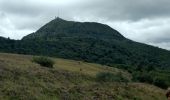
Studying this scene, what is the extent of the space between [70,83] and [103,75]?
18650mm

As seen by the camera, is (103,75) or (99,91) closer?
(99,91)

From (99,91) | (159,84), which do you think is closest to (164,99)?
(99,91)

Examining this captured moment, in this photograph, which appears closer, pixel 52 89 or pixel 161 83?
pixel 52 89

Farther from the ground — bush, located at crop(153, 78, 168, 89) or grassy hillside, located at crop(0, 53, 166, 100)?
grassy hillside, located at crop(0, 53, 166, 100)

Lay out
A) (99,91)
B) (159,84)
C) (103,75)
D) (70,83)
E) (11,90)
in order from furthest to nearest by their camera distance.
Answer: (159,84)
(103,75)
(70,83)
(99,91)
(11,90)

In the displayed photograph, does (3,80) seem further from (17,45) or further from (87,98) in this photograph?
(17,45)

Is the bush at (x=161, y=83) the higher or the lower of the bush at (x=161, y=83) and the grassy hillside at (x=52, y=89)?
the lower

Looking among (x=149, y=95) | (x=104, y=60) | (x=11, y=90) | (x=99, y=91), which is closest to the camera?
(x=11, y=90)

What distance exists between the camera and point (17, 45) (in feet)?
563

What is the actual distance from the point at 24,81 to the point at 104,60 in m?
157

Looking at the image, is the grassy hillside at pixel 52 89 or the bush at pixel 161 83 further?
the bush at pixel 161 83

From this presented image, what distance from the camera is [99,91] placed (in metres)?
31.7

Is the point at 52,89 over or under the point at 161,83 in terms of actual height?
over

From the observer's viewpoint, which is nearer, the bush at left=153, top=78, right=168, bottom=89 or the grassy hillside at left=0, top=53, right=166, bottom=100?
the grassy hillside at left=0, top=53, right=166, bottom=100
